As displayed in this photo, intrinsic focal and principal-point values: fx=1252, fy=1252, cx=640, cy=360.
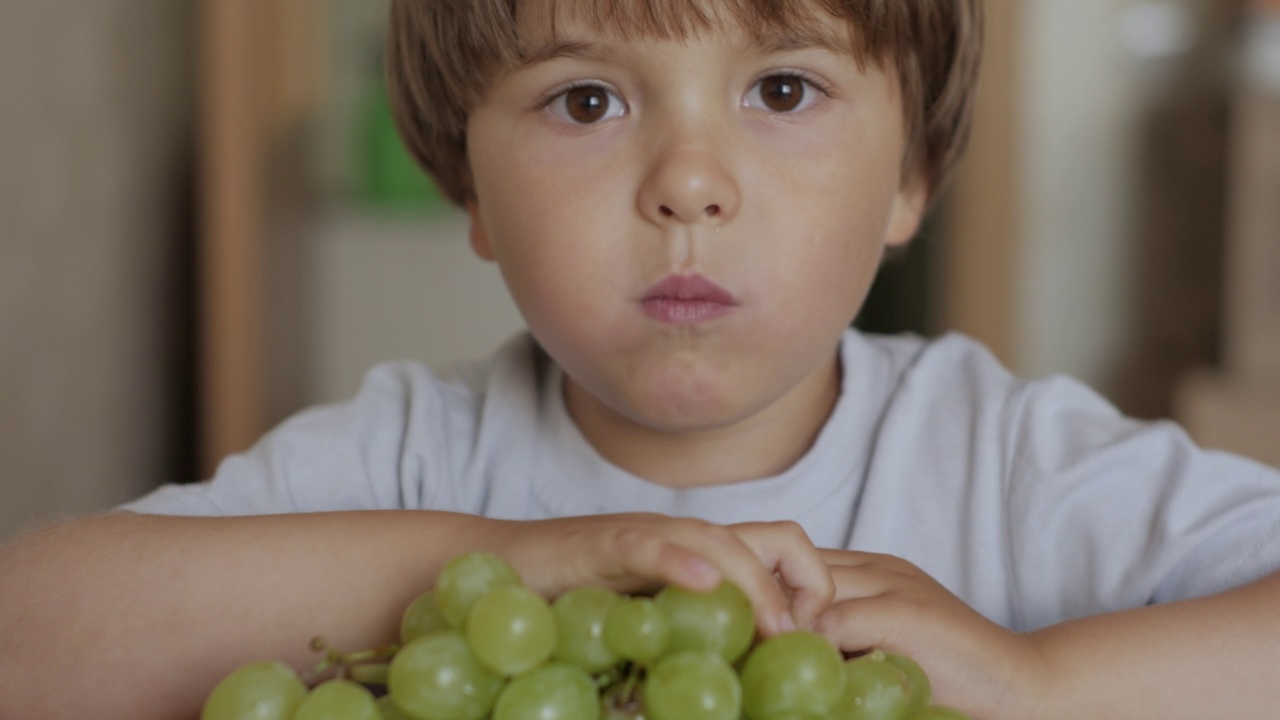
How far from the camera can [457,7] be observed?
0.92 m

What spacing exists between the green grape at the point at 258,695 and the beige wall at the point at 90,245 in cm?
121

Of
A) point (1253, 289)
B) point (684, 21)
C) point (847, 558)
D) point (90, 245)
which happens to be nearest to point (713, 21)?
point (684, 21)

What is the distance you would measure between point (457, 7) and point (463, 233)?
1606mm

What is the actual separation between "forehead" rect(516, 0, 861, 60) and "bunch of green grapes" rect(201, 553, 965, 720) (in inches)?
15.8

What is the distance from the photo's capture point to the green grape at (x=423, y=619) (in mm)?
566

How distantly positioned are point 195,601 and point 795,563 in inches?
13.9

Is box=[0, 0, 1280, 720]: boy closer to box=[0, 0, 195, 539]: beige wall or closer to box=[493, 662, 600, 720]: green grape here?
box=[493, 662, 600, 720]: green grape

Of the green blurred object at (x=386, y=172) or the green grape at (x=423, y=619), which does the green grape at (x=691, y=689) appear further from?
the green blurred object at (x=386, y=172)

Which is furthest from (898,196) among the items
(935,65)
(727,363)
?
(727,363)

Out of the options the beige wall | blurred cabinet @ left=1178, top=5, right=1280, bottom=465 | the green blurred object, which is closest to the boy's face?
the beige wall

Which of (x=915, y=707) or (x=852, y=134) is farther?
(x=852, y=134)

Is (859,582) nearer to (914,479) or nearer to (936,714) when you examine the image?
(936,714)

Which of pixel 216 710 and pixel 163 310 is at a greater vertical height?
pixel 216 710

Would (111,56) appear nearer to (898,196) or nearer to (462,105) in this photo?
(462,105)
